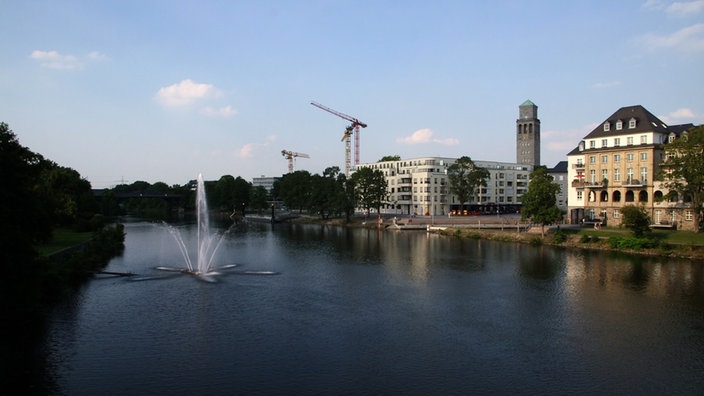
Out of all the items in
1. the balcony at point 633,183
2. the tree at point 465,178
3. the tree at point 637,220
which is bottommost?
the tree at point 637,220

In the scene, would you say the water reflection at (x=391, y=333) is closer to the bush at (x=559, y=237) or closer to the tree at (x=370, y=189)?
the bush at (x=559, y=237)

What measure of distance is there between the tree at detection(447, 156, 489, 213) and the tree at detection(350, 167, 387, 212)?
18269mm

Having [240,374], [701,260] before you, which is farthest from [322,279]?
[701,260]

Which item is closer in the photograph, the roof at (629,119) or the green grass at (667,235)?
the green grass at (667,235)

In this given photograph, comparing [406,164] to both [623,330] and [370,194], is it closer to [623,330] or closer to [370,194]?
[370,194]

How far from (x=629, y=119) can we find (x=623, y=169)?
324 inches

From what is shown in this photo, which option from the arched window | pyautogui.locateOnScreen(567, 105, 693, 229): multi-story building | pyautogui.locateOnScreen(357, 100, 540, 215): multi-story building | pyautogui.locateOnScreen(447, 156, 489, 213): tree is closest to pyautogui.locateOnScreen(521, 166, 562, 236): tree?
pyautogui.locateOnScreen(567, 105, 693, 229): multi-story building

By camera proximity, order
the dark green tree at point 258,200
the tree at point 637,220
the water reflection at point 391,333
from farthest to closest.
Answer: the dark green tree at point 258,200 → the tree at point 637,220 → the water reflection at point 391,333

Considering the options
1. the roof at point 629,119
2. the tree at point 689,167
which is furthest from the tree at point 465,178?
the tree at point 689,167

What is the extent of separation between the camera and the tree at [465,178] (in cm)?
12538

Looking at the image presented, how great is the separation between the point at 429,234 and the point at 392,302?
60.6m

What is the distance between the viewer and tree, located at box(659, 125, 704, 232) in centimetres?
6469

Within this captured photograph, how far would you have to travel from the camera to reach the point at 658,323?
3234 centimetres

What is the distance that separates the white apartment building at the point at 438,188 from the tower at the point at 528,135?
22137 millimetres
